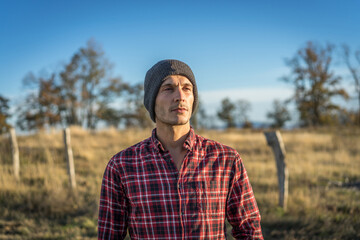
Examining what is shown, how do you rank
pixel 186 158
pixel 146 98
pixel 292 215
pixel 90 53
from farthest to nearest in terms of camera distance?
pixel 90 53 < pixel 292 215 < pixel 146 98 < pixel 186 158

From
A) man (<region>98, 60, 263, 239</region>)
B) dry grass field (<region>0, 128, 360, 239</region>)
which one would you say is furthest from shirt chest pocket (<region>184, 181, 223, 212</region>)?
dry grass field (<region>0, 128, 360, 239</region>)

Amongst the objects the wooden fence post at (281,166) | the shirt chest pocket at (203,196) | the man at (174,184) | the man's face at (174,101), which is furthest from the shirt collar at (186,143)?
the wooden fence post at (281,166)

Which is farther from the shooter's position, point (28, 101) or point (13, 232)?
point (28, 101)

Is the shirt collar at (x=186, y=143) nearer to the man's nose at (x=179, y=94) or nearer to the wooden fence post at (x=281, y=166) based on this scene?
the man's nose at (x=179, y=94)

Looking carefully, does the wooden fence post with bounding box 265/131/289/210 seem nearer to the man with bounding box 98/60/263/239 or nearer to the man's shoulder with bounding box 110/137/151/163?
the man with bounding box 98/60/263/239

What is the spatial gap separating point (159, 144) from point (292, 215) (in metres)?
4.96

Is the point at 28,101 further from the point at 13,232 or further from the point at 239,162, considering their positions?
the point at 239,162

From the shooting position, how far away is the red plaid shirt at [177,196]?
1.62 metres

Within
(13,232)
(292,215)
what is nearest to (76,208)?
(13,232)

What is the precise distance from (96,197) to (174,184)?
18.5ft

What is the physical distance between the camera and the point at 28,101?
2752 cm

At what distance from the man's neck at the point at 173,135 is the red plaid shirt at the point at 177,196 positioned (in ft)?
0.21

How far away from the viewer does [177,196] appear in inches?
64.2

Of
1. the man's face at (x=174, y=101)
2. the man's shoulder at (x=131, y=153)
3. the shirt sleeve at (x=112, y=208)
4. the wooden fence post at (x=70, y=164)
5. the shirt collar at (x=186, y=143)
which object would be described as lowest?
the wooden fence post at (x=70, y=164)
